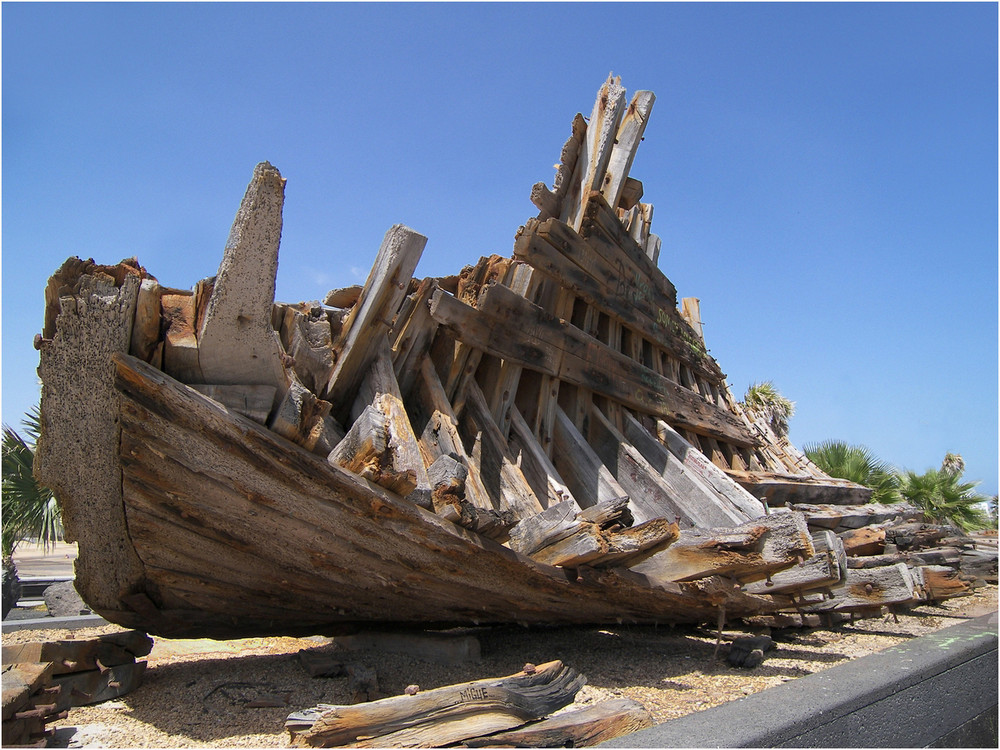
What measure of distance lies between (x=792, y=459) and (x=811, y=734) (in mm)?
8881

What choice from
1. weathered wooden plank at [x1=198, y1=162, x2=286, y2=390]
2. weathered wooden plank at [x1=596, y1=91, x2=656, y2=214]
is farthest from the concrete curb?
weathered wooden plank at [x1=596, y1=91, x2=656, y2=214]

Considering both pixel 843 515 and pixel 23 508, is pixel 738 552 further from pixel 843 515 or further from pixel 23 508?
pixel 23 508

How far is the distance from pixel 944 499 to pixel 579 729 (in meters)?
16.7

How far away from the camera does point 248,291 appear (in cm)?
280

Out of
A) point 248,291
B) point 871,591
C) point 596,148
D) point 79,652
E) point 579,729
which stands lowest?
point 871,591

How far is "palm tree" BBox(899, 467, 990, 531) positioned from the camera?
1581cm

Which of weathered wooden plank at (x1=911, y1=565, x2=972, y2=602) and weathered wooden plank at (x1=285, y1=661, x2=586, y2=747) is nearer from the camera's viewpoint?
weathered wooden plank at (x1=285, y1=661, x2=586, y2=747)

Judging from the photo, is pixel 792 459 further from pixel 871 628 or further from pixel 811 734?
pixel 811 734

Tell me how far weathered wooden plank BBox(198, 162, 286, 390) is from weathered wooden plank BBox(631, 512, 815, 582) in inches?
95.8

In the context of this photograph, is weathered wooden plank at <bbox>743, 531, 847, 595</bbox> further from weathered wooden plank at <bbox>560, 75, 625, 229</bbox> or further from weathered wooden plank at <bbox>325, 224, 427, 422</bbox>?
weathered wooden plank at <bbox>560, 75, 625, 229</bbox>

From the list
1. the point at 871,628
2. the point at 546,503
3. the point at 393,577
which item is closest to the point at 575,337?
the point at 546,503

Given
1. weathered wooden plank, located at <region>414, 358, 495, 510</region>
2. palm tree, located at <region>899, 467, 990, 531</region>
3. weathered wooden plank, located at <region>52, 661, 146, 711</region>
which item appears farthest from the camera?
palm tree, located at <region>899, 467, 990, 531</region>

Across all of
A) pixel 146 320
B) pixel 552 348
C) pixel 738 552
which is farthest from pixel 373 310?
pixel 738 552

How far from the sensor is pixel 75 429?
2.92 m
